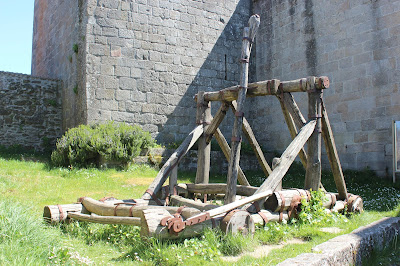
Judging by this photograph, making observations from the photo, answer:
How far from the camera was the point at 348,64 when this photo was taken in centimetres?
954

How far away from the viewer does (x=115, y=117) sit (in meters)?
10.1

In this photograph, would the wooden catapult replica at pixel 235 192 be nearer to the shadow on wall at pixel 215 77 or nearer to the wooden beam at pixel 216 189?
the wooden beam at pixel 216 189

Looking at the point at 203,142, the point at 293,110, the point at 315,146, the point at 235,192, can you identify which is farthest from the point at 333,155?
the point at 203,142

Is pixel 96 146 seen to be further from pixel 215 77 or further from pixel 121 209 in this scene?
pixel 121 209

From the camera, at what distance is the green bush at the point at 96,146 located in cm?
876

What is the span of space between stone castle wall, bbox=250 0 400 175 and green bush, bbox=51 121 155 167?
14.9 ft

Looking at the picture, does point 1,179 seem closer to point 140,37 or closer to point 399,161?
point 140,37

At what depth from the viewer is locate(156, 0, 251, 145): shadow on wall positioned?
11086 millimetres

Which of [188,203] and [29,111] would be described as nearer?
[188,203]

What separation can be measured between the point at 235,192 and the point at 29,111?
8.96 meters

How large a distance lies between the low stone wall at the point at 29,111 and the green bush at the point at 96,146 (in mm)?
2955

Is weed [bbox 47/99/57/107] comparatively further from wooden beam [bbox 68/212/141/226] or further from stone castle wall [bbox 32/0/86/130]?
wooden beam [bbox 68/212/141/226]

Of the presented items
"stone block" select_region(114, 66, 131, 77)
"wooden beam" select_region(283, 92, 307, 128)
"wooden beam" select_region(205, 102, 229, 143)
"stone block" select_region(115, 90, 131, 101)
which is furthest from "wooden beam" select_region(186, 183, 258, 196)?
"stone block" select_region(114, 66, 131, 77)

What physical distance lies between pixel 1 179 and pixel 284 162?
5046 mm
